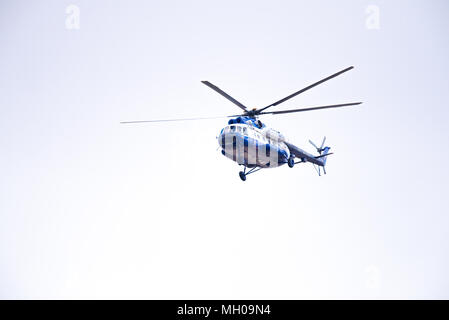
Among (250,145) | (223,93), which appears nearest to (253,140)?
(250,145)

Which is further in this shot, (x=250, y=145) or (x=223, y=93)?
(x=250, y=145)

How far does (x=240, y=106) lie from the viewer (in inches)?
1540

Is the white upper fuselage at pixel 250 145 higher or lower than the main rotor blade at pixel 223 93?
lower

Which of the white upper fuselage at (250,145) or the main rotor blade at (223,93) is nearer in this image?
the main rotor blade at (223,93)

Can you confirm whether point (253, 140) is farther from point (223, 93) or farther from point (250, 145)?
point (223, 93)

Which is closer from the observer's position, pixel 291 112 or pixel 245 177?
pixel 291 112

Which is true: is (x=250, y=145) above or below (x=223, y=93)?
below

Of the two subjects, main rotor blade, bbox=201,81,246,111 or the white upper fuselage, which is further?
the white upper fuselage

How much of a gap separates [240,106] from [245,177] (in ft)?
19.4

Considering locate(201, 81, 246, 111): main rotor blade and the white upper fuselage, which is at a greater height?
locate(201, 81, 246, 111): main rotor blade
